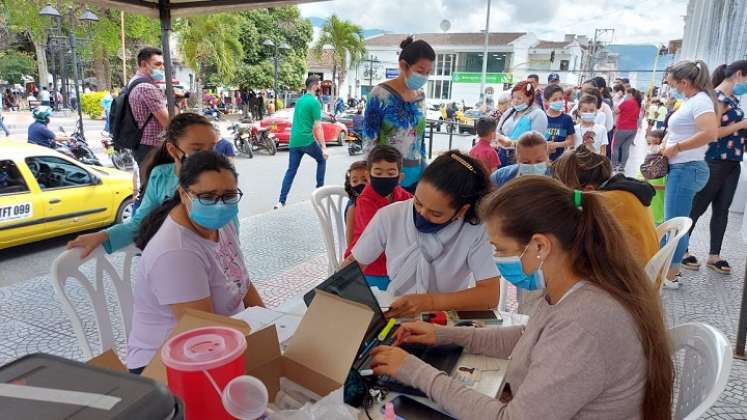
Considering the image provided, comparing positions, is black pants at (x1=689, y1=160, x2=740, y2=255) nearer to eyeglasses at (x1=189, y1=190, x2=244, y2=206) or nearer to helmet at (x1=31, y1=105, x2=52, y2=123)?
eyeglasses at (x1=189, y1=190, x2=244, y2=206)

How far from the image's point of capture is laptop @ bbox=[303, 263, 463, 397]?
1.19 metres

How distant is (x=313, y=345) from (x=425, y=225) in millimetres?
806

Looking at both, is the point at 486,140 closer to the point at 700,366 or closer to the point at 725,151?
the point at 725,151

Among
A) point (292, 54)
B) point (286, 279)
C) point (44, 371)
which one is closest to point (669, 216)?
point (286, 279)

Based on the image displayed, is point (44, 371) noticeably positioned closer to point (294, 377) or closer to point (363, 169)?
point (294, 377)

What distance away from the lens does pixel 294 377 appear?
1128mm

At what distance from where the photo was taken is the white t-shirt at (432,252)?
1.83 m

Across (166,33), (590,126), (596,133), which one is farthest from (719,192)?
(166,33)

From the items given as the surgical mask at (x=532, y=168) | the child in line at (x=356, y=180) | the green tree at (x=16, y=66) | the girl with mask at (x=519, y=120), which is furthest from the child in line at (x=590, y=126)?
the green tree at (x=16, y=66)

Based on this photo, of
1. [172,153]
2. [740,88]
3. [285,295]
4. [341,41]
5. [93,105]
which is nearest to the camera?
[172,153]

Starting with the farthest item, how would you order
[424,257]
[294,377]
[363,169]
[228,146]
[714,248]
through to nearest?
[228,146] < [714,248] < [363,169] < [424,257] < [294,377]

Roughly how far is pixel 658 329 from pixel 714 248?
3.64 m

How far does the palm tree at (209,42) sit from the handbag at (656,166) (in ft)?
53.4

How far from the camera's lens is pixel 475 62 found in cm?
3691
